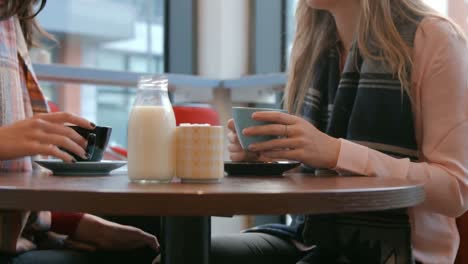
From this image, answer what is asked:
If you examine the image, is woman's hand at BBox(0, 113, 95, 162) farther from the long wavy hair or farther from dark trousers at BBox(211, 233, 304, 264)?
the long wavy hair

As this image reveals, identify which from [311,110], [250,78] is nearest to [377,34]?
[311,110]

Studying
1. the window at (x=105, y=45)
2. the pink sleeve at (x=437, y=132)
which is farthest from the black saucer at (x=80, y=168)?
the window at (x=105, y=45)

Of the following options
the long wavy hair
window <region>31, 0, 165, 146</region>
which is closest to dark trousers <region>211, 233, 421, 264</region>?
the long wavy hair

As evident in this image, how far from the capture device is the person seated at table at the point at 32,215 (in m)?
1.16

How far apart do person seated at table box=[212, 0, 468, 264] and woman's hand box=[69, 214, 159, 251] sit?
0.55 feet

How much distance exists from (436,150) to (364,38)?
32cm

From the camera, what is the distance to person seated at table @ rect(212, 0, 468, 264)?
1195mm

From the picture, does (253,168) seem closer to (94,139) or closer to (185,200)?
(94,139)

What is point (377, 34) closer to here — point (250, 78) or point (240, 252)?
point (240, 252)

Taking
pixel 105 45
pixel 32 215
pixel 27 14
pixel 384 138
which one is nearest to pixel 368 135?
pixel 384 138

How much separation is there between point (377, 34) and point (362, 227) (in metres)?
0.42

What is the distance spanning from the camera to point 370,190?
0.87m

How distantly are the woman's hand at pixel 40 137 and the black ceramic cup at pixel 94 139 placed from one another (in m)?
0.02

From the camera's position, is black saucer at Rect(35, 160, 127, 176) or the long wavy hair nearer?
black saucer at Rect(35, 160, 127, 176)
